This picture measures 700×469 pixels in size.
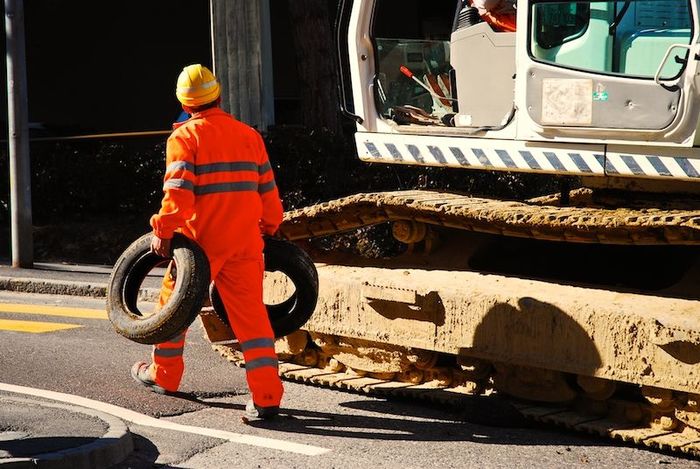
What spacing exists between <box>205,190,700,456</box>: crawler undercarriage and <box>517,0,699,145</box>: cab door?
50cm

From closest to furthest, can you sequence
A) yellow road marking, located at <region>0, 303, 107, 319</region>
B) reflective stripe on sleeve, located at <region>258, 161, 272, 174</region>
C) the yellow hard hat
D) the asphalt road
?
the asphalt road < the yellow hard hat < reflective stripe on sleeve, located at <region>258, 161, 272, 174</region> < yellow road marking, located at <region>0, 303, 107, 319</region>

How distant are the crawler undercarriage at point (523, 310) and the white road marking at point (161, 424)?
124 centimetres

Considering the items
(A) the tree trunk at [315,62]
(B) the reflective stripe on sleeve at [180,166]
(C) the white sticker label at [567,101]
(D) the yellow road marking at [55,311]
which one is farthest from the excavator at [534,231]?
(A) the tree trunk at [315,62]

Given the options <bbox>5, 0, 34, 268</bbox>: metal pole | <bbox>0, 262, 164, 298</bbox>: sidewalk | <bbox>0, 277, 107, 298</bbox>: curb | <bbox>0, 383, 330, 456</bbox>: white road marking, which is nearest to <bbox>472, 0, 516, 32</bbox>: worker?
<bbox>0, 383, 330, 456</bbox>: white road marking

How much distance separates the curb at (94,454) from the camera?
6.10 m

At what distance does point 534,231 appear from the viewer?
25.0 ft

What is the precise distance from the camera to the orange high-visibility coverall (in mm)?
7484

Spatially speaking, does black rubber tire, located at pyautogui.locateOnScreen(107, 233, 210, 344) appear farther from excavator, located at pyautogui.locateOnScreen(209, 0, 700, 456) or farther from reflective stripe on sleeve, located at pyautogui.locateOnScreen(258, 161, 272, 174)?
excavator, located at pyautogui.locateOnScreen(209, 0, 700, 456)

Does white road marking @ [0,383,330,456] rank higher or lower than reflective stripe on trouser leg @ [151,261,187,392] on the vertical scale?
lower

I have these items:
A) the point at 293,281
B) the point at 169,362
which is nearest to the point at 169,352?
the point at 169,362

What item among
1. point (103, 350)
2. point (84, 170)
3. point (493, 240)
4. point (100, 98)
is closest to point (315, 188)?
point (84, 170)

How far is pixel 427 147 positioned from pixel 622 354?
204 cm

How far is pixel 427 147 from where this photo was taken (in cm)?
846

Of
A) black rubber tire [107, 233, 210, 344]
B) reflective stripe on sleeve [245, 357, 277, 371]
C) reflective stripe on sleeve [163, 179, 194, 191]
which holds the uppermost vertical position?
reflective stripe on sleeve [163, 179, 194, 191]
